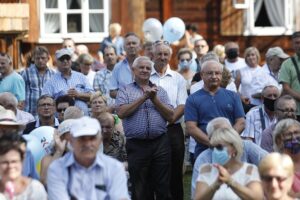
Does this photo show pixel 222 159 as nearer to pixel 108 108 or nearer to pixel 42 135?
pixel 42 135

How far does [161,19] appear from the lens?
25031mm

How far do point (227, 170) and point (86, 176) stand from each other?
4.39 ft

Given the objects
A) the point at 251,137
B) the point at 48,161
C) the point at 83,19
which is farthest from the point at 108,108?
the point at 83,19

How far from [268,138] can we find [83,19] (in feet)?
44.3

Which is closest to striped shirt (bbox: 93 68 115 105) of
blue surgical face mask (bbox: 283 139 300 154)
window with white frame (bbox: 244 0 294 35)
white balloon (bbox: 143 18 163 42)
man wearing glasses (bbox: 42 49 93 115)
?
man wearing glasses (bbox: 42 49 93 115)

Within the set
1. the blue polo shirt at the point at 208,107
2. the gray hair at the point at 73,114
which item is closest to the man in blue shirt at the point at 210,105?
the blue polo shirt at the point at 208,107

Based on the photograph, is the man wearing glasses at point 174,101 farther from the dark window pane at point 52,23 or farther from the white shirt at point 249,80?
the dark window pane at point 52,23

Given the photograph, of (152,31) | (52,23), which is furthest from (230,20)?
(152,31)

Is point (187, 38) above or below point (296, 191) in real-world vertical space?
above

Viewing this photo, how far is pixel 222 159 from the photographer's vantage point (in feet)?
31.6

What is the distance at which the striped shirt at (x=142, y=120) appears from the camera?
12594 millimetres

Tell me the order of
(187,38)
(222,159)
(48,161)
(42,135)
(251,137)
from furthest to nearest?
(187,38) < (251,137) < (42,135) < (48,161) < (222,159)

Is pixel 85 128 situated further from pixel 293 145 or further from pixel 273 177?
pixel 293 145

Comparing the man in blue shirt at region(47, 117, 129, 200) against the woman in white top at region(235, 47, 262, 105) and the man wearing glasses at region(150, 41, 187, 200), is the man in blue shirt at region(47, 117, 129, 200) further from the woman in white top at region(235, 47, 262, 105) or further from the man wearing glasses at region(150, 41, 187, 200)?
the woman in white top at region(235, 47, 262, 105)
